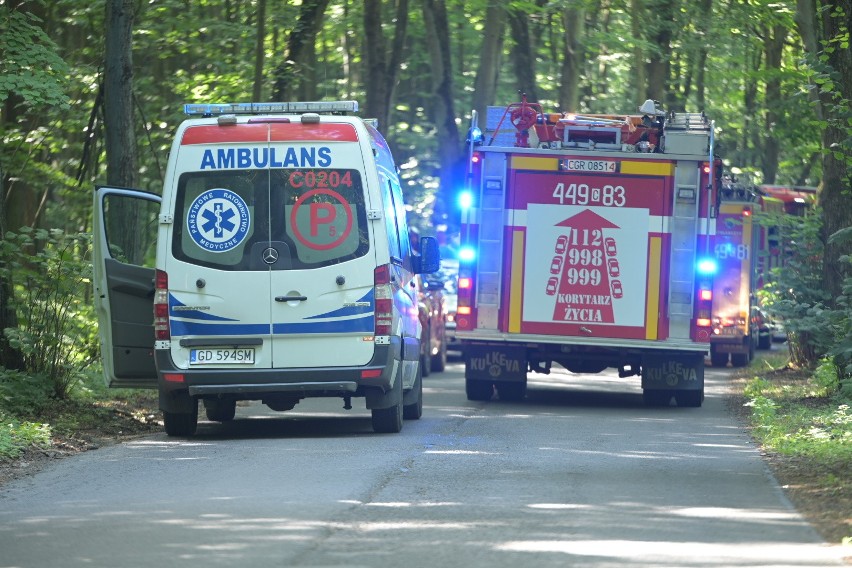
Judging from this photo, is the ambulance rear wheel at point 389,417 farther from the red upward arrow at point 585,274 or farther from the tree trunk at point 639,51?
the tree trunk at point 639,51

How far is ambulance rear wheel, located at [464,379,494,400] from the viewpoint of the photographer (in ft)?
59.5

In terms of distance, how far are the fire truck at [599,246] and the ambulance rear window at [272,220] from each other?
4.70 metres

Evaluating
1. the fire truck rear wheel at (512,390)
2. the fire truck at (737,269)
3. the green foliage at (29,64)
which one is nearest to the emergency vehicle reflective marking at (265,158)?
the green foliage at (29,64)

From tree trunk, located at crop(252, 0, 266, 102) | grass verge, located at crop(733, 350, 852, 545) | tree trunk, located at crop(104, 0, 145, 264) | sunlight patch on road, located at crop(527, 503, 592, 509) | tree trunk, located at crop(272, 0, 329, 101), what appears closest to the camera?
sunlight patch on road, located at crop(527, 503, 592, 509)

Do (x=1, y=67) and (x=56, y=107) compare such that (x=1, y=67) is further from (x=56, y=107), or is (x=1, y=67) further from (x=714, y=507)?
(x=714, y=507)

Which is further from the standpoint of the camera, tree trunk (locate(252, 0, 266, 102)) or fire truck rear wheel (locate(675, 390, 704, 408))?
tree trunk (locate(252, 0, 266, 102))

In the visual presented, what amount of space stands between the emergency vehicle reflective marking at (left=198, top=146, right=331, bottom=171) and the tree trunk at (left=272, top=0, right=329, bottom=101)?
9483 mm

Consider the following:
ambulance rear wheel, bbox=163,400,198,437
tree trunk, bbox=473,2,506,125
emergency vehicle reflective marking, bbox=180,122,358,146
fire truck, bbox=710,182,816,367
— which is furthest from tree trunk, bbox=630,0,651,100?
ambulance rear wheel, bbox=163,400,198,437

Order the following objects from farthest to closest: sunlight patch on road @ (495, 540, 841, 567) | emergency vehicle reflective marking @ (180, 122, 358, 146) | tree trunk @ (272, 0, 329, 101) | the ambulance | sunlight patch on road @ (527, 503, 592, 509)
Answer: tree trunk @ (272, 0, 329, 101), emergency vehicle reflective marking @ (180, 122, 358, 146), the ambulance, sunlight patch on road @ (527, 503, 592, 509), sunlight patch on road @ (495, 540, 841, 567)

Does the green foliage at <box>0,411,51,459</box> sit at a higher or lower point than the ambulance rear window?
lower

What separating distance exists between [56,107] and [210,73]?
7724mm

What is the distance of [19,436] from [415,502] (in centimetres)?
450

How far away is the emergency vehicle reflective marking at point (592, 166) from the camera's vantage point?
1714 cm

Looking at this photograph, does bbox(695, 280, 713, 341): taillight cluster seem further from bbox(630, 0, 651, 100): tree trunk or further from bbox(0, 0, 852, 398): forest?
bbox(630, 0, 651, 100): tree trunk
